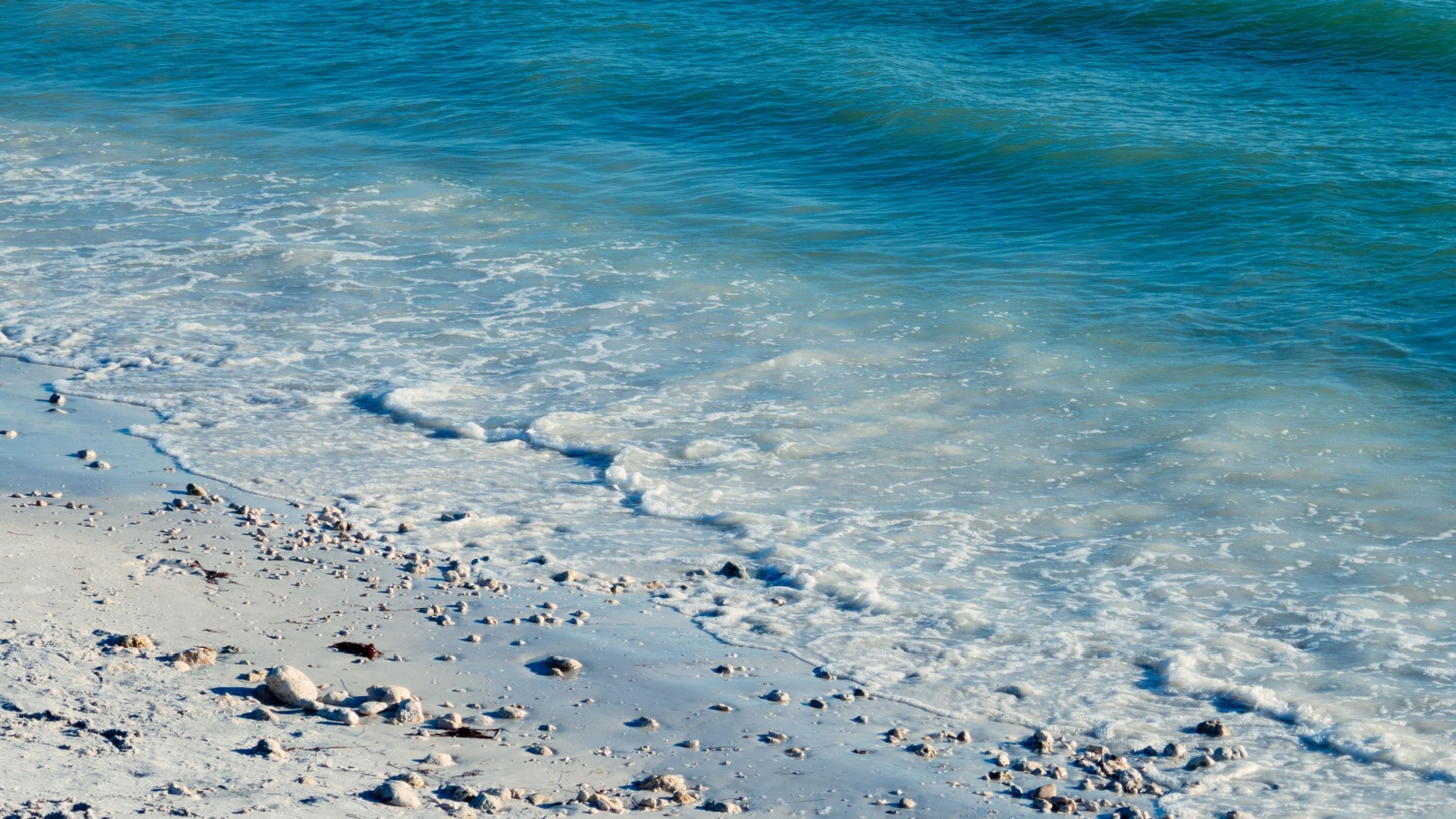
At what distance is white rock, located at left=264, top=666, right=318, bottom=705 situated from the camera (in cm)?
518

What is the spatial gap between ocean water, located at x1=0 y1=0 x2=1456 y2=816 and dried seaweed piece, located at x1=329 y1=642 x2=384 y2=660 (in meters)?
1.28

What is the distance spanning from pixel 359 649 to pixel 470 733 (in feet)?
2.92

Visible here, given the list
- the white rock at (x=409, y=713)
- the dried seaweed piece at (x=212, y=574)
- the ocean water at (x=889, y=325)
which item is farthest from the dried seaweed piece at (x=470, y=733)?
the dried seaweed piece at (x=212, y=574)

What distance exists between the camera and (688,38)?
20.9m

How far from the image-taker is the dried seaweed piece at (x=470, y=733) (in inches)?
203

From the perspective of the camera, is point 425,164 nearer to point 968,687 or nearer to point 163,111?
point 163,111

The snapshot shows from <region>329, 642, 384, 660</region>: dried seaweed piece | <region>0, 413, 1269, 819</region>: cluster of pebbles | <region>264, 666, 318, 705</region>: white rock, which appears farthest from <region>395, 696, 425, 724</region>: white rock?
<region>329, 642, 384, 660</region>: dried seaweed piece

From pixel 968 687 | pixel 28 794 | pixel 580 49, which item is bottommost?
pixel 968 687

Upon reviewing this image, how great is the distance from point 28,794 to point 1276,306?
9.79 meters

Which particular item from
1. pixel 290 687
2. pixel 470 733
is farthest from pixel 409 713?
pixel 290 687

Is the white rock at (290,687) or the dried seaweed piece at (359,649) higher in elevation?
the white rock at (290,687)

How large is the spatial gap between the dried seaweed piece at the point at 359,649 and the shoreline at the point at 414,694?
0.03m

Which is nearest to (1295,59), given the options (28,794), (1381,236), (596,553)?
(1381,236)

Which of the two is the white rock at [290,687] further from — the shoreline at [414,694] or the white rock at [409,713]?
the white rock at [409,713]
